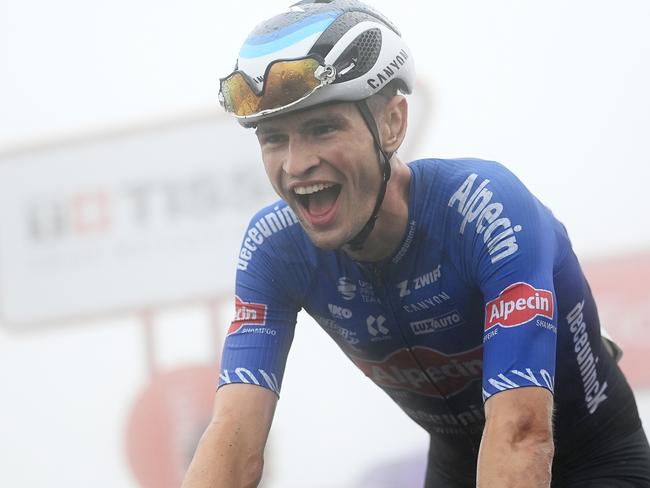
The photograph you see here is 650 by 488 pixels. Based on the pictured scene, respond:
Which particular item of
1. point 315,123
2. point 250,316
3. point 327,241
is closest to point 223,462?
point 250,316

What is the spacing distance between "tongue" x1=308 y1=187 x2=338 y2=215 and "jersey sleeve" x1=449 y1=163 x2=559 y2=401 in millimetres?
271

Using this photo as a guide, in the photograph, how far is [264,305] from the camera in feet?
8.10

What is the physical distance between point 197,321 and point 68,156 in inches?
39.9

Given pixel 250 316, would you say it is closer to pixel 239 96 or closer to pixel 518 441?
pixel 239 96

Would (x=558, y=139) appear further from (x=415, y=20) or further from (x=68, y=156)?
(x=68, y=156)

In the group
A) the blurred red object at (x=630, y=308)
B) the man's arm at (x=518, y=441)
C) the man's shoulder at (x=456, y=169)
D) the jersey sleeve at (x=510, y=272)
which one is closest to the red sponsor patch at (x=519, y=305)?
the jersey sleeve at (x=510, y=272)

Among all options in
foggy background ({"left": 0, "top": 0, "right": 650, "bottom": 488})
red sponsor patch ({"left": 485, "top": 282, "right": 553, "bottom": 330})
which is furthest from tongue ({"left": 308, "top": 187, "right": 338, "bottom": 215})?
foggy background ({"left": 0, "top": 0, "right": 650, "bottom": 488})

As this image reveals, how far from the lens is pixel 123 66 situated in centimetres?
536

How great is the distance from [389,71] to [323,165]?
286 millimetres

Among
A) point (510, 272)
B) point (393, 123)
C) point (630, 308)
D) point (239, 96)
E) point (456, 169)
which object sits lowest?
point (630, 308)

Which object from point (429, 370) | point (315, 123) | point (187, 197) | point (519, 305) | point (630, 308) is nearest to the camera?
point (519, 305)

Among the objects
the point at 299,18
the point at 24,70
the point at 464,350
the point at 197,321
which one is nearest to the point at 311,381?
the point at 197,321

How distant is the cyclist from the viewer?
214cm

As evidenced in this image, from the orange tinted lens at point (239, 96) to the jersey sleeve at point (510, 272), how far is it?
472 millimetres
